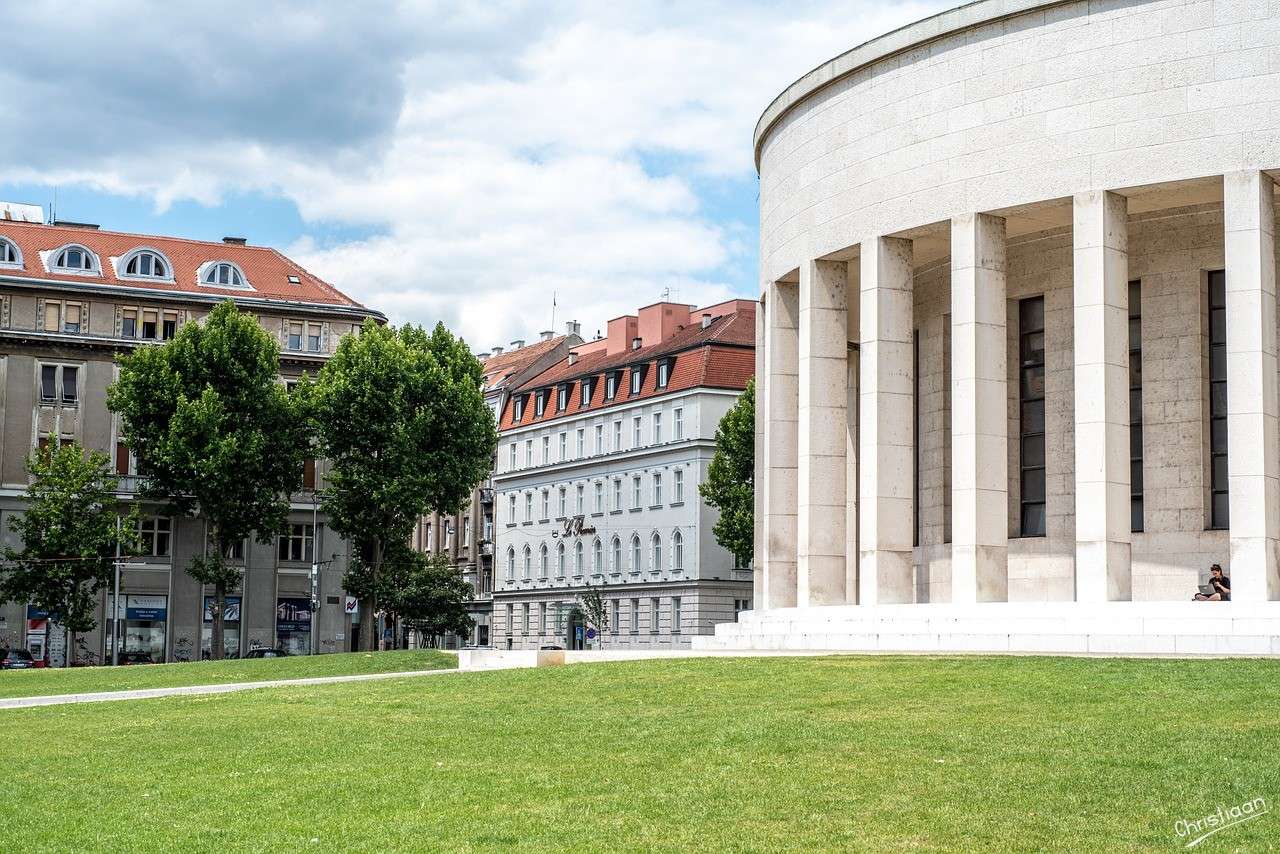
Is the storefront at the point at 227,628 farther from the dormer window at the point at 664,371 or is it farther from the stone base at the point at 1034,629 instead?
the stone base at the point at 1034,629

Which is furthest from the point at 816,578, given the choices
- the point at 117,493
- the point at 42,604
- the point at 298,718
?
the point at 117,493

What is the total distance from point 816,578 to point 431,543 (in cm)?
9302

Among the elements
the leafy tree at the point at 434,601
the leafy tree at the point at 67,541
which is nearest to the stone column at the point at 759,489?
the leafy tree at the point at 434,601

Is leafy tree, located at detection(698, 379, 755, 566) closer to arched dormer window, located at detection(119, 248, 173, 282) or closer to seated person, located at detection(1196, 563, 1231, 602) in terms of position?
arched dormer window, located at detection(119, 248, 173, 282)

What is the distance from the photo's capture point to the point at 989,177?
3469 cm

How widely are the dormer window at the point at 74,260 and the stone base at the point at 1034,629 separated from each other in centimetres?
5599

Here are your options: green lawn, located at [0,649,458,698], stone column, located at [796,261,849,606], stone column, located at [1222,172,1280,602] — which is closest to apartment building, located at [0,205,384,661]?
green lawn, located at [0,649,458,698]

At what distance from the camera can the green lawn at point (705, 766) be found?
45.7 feet

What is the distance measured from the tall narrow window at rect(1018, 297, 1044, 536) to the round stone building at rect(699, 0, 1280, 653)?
0.07 meters

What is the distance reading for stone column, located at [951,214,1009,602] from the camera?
34.1m

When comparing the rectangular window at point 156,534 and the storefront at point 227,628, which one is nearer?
the rectangular window at point 156,534

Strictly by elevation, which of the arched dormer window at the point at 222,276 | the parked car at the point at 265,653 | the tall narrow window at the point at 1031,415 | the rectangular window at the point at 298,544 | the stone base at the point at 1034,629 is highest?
the arched dormer window at the point at 222,276

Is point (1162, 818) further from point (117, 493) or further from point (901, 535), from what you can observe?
point (117, 493)

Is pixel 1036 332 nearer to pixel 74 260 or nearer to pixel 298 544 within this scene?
pixel 298 544
